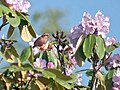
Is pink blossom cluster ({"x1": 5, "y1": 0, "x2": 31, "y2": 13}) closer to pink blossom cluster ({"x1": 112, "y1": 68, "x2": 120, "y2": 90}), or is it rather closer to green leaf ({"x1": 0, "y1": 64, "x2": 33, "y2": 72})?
green leaf ({"x1": 0, "y1": 64, "x2": 33, "y2": 72})

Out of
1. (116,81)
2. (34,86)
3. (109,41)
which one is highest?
(109,41)

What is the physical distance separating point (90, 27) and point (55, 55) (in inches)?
9.8

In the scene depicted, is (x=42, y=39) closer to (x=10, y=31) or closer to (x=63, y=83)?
(x=10, y=31)

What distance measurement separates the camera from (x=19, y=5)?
2.09 meters

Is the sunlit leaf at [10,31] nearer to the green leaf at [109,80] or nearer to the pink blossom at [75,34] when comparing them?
the pink blossom at [75,34]

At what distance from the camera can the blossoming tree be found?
186cm

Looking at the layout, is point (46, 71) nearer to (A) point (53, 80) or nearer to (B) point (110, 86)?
(A) point (53, 80)

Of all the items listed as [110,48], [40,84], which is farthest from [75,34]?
[40,84]

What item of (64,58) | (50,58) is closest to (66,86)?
(50,58)

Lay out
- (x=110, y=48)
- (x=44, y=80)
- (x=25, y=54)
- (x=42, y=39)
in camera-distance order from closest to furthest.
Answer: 1. (x=44, y=80)
2. (x=25, y=54)
3. (x=42, y=39)
4. (x=110, y=48)

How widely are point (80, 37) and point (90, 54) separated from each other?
15cm

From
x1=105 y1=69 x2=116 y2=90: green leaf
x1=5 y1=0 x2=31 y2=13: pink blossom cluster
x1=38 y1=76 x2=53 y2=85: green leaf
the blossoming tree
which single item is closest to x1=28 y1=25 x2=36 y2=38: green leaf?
the blossoming tree

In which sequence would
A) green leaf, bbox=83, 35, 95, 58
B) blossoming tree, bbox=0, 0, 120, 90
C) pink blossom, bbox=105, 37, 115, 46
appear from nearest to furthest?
blossoming tree, bbox=0, 0, 120, 90 < green leaf, bbox=83, 35, 95, 58 < pink blossom, bbox=105, 37, 115, 46

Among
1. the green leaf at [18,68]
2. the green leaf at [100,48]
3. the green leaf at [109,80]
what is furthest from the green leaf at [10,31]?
the green leaf at [109,80]
